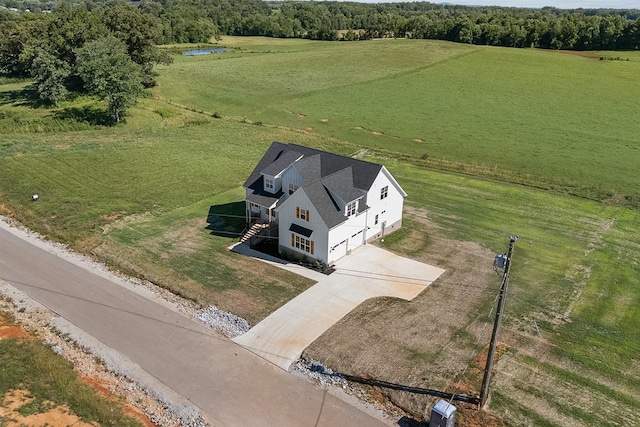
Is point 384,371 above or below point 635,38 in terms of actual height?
below

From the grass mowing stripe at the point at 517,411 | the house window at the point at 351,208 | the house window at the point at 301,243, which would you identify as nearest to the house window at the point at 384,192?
the house window at the point at 351,208

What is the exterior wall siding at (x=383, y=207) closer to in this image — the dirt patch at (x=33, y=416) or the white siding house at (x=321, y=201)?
the white siding house at (x=321, y=201)

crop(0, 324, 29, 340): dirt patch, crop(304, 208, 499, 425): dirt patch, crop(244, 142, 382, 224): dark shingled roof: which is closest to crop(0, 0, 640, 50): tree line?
crop(244, 142, 382, 224): dark shingled roof

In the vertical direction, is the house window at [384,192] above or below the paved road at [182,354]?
above

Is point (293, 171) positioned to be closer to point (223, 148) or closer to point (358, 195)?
point (358, 195)

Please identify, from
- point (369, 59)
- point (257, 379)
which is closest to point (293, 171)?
point (257, 379)

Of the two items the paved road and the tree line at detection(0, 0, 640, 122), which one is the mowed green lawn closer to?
the tree line at detection(0, 0, 640, 122)

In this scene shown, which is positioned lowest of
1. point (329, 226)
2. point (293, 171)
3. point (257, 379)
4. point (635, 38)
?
point (257, 379)
